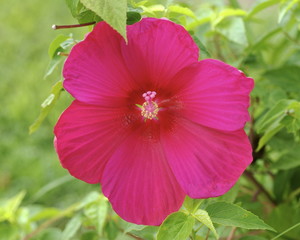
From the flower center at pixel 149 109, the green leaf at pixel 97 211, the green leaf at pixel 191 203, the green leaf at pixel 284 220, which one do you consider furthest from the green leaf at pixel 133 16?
the green leaf at pixel 284 220

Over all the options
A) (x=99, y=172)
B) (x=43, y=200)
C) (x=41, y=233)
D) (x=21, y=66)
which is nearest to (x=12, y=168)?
(x=43, y=200)

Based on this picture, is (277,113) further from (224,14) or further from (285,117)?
(224,14)

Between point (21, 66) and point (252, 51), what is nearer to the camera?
point (252, 51)

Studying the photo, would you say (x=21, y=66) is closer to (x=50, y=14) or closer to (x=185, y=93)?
(x=50, y=14)

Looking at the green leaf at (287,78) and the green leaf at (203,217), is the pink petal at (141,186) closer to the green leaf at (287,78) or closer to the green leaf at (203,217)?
the green leaf at (203,217)

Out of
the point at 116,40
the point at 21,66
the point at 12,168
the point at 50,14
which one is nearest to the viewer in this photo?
the point at 116,40

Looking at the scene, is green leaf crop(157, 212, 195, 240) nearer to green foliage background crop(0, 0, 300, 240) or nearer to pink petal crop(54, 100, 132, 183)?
green foliage background crop(0, 0, 300, 240)

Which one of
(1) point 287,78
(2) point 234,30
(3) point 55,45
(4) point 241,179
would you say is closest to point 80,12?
(3) point 55,45

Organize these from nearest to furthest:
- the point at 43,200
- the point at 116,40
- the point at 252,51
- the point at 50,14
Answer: the point at 116,40 → the point at 252,51 → the point at 43,200 → the point at 50,14
